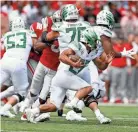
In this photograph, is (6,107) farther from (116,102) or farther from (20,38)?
(116,102)

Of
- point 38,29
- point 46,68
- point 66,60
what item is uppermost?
point 38,29

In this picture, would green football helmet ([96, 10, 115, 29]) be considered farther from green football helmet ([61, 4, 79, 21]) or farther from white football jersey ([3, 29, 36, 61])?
white football jersey ([3, 29, 36, 61])

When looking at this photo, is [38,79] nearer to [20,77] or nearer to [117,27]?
[20,77]

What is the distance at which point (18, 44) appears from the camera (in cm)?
1134

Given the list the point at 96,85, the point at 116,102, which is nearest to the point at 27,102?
the point at 96,85

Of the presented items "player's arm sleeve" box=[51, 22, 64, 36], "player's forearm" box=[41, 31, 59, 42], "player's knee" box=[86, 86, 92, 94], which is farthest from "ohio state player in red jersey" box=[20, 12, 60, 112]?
"player's knee" box=[86, 86, 92, 94]

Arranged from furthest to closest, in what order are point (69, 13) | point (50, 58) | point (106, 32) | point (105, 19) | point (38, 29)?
point (38, 29) < point (50, 58) < point (105, 19) < point (106, 32) < point (69, 13)

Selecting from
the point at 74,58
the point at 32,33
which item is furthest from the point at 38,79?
the point at 74,58

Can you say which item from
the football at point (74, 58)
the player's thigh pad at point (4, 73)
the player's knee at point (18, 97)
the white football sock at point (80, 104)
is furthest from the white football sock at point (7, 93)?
the football at point (74, 58)

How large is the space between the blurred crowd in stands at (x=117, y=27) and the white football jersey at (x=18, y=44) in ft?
18.6

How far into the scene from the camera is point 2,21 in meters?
13.7

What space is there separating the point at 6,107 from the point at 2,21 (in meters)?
2.89

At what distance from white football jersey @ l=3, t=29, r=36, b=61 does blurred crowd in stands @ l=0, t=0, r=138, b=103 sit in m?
5.67

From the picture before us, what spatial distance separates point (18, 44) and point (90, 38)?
200 centimetres
